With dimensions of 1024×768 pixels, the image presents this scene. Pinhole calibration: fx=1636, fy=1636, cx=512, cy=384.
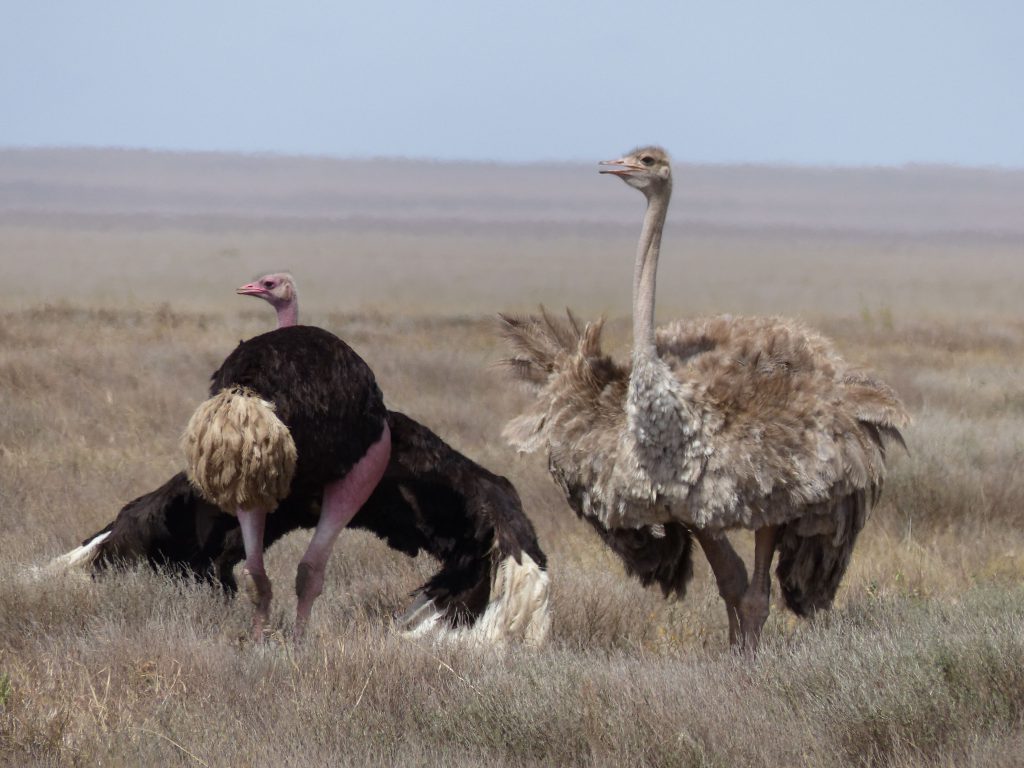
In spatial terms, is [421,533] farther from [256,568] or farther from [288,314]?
[288,314]

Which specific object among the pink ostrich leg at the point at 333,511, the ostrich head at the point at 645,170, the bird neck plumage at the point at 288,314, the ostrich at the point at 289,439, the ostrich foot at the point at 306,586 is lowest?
the ostrich foot at the point at 306,586

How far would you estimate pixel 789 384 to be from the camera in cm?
543

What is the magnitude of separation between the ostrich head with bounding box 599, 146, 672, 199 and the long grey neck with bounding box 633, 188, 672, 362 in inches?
1.0

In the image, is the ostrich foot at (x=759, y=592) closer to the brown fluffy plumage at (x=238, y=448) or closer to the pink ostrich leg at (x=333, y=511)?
the pink ostrich leg at (x=333, y=511)

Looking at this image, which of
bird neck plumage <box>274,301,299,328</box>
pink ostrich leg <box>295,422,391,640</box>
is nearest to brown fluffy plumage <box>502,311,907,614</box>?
pink ostrich leg <box>295,422,391,640</box>

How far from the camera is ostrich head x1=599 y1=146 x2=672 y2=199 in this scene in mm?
5629

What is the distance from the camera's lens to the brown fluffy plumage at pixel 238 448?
461 cm

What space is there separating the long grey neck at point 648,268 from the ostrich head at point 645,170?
0.08 feet

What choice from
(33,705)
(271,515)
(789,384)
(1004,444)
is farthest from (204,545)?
(1004,444)

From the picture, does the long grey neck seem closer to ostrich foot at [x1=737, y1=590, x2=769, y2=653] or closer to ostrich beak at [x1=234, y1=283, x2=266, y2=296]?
ostrich foot at [x1=737, y1=590, x2=769, y2=653]

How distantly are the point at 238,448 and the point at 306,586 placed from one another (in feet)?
2.79

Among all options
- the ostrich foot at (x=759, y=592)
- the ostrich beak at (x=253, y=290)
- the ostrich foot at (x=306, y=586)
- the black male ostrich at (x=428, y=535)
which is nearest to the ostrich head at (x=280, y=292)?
the ostrich beak at (x=253, y=290)

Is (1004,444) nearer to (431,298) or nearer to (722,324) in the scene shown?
(722,324)

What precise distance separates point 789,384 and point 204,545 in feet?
7.21
